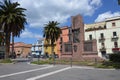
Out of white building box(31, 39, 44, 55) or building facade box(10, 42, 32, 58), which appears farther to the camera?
building facade box(10, 42, 32, 58)

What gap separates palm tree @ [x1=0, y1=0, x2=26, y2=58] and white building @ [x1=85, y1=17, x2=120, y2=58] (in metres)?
32.0

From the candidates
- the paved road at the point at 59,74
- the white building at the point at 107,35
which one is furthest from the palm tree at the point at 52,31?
the paved road at the point at 59,74

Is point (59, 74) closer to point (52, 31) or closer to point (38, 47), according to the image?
point (52, 31)

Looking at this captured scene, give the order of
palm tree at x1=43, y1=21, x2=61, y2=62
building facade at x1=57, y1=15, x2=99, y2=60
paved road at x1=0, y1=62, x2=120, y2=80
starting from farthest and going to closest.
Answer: palm tree at x1=43, y1=21, x2=61, y2=62
building facade at x1=57, y1=15, x2=99, y2=60
paved road at x1=0, y1=62, x2=120, y2=80

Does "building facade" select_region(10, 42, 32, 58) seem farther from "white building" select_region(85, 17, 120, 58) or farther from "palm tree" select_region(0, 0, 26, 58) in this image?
"palm tree" select_region(0, 0, 26, 58)

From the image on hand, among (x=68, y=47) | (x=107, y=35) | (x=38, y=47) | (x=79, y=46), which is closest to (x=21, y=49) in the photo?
(x=38, y=47)

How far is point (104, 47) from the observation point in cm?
6159

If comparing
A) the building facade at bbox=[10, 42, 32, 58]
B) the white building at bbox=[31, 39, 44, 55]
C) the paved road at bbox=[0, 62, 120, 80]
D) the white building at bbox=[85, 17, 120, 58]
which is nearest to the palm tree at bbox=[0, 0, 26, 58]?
the paved road at bbox=[0, 62, 120, 80]

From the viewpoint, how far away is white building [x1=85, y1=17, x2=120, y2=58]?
59031mm

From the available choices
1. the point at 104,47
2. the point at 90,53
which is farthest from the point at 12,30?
the point at 104,47

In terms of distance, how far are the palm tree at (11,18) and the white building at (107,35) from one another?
105 ft

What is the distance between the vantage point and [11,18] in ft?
115

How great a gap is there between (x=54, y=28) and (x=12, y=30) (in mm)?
15752

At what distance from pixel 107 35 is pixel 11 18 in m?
35.9
